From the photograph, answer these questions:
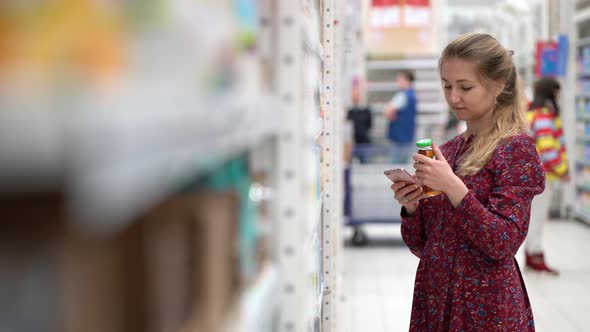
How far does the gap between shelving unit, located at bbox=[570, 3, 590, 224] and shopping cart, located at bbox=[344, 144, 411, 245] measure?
296cm

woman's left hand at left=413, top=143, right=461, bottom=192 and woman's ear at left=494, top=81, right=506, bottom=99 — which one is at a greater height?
woman's ear at left=494, top=81, right=506, bottom=99

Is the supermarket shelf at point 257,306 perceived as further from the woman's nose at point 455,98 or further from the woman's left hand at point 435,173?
the woman's nose at point 455,98

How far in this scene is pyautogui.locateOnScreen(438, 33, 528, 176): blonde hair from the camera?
2.10 metres

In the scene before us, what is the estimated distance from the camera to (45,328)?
464mm

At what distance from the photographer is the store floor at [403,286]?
189 inches

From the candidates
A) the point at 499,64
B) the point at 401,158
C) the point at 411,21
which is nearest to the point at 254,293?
the point at 499,64

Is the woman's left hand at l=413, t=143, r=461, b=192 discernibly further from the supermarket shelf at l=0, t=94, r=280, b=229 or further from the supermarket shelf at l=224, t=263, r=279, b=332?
the supermarket shelf at l=0, t=94, r=280, b=229

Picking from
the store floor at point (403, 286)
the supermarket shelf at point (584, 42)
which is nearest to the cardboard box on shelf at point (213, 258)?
the store floor at point (403, 286)

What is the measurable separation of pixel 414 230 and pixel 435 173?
0.36 metres

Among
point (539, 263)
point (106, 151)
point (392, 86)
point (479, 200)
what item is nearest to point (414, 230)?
point (479, 200)

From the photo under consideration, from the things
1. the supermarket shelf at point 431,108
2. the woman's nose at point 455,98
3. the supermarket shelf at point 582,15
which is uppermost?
the supermarket shelf at point 582,15

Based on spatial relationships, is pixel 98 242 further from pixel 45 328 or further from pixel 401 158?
pixel 401 158

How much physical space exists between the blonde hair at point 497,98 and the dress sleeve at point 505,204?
47 mm

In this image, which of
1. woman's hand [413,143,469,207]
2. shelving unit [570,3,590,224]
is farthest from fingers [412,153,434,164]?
shelving unit [570,3,590,224]
